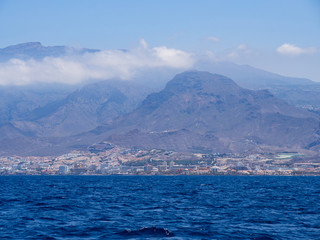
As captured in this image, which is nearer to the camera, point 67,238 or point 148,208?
point 67,238

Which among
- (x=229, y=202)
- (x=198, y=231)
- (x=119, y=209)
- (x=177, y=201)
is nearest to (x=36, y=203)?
(x=119, y=209)

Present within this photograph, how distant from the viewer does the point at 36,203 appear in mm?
101312

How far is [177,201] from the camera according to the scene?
10812 centimetres

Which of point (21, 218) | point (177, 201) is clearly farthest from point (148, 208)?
point (21, 218)

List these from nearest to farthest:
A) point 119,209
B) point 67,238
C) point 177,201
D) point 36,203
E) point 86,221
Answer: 1. point 67,238
2. point 86,221
3. point 119,209
4. point 36,203
5. point 177,201

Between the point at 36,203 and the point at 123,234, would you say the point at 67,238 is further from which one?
the point at 36,203

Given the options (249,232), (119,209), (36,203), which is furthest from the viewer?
(36,203)

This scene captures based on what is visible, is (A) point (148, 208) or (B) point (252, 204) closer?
(A) point (148, 208)

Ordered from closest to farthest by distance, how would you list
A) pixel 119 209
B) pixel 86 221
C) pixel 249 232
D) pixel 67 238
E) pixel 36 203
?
pixel 67 238, pixel 249 232, pixel 86 221, pixel 119 209, pixel 36 203

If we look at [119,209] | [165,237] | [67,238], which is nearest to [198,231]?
[165,237]

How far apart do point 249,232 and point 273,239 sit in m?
4.42

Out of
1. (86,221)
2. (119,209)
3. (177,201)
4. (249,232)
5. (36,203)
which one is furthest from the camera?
(177,201)

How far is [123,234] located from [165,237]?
16.7 feet

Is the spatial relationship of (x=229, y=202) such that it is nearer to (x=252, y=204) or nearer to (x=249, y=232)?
(x=252, y=204)
